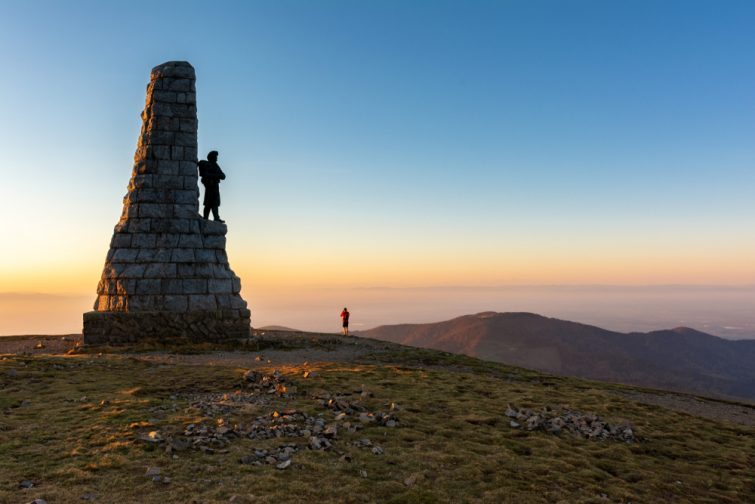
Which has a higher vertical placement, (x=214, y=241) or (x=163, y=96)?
(x=163, y=96)

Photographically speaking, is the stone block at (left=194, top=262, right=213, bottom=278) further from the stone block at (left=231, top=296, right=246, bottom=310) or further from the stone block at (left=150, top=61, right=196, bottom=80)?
the stone block at (left=150, top=61, right=196, bottom=80)

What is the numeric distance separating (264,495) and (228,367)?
37.2ft

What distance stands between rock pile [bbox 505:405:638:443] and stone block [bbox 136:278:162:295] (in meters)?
19.2

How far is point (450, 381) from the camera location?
16.9 metres

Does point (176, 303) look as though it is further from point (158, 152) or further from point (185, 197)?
point (158, 152)

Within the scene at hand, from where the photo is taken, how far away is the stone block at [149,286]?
24688 mm

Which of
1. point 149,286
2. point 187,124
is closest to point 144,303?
→ point 149,286

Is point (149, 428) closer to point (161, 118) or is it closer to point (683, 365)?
point (161, 118)

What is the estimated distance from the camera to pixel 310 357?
22.4 meters

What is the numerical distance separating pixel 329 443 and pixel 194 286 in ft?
60.4

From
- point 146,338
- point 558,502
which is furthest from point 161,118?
point 558,502

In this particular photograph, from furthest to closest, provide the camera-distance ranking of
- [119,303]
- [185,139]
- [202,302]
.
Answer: [185,139]
[202,302]
[119,303]

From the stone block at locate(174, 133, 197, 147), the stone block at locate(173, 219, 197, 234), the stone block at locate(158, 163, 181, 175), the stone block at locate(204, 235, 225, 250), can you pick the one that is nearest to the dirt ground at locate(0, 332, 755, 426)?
the stone block at locate(204, 235, 225, 250)

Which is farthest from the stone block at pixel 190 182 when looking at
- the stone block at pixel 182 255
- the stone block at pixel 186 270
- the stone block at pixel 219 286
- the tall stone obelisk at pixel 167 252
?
the stone block at pixel 219 286
